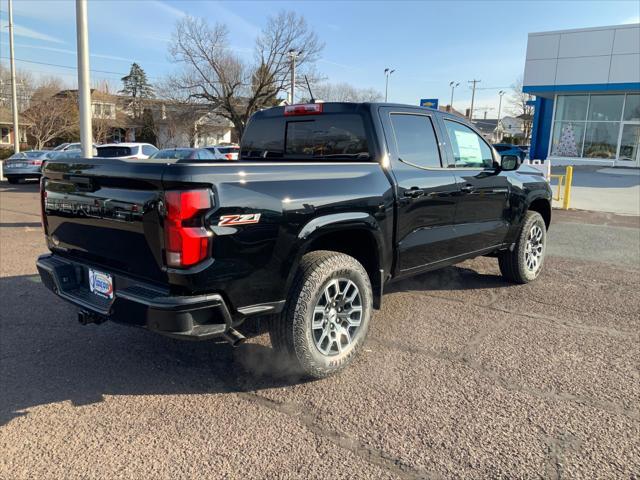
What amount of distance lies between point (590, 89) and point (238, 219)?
90.6 ft

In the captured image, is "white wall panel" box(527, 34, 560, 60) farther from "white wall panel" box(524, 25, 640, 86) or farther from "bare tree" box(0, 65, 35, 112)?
"bare tree" box(0, 65, 35, 112)

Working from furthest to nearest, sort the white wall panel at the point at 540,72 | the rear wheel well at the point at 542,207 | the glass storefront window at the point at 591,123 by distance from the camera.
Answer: the white wall panel at the point at 540,72
the glass storefront window at the point at 591,123
the rear wheel well at the point at 542,207

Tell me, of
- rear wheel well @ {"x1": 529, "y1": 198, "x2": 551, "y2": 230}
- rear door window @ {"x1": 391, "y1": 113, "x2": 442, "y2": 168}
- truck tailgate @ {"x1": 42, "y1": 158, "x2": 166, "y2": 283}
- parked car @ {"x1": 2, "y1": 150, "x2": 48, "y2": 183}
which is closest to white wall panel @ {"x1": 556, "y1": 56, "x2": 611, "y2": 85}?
rear wheel well @ {"x1": 529, "y1": 198, "x2": 551, "y2": 230}

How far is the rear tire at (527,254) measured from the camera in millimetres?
5680

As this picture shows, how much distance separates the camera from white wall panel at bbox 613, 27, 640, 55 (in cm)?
2345

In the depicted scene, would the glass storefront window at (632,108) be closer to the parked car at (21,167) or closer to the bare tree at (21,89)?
the parked car at (21,167)

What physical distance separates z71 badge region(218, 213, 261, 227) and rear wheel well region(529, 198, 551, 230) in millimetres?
4234

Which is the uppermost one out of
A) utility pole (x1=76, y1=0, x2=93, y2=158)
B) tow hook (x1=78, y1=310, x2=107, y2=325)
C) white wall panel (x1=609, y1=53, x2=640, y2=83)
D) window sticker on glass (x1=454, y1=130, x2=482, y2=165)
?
white wall panel (x1=609, y1=53, x2=640, y2=83)

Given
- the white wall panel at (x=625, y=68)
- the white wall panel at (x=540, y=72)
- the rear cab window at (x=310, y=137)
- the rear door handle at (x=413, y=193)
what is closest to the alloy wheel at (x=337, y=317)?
the rear door handle at (x=413, y=193)

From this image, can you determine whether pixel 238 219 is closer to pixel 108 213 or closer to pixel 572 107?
pixel 108 213

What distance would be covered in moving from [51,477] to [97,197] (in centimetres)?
159

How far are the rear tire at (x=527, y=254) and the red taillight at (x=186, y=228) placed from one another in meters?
4.07

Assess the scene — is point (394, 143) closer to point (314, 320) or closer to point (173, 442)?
point (314, 320)

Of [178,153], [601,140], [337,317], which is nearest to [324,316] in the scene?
[337,317]
